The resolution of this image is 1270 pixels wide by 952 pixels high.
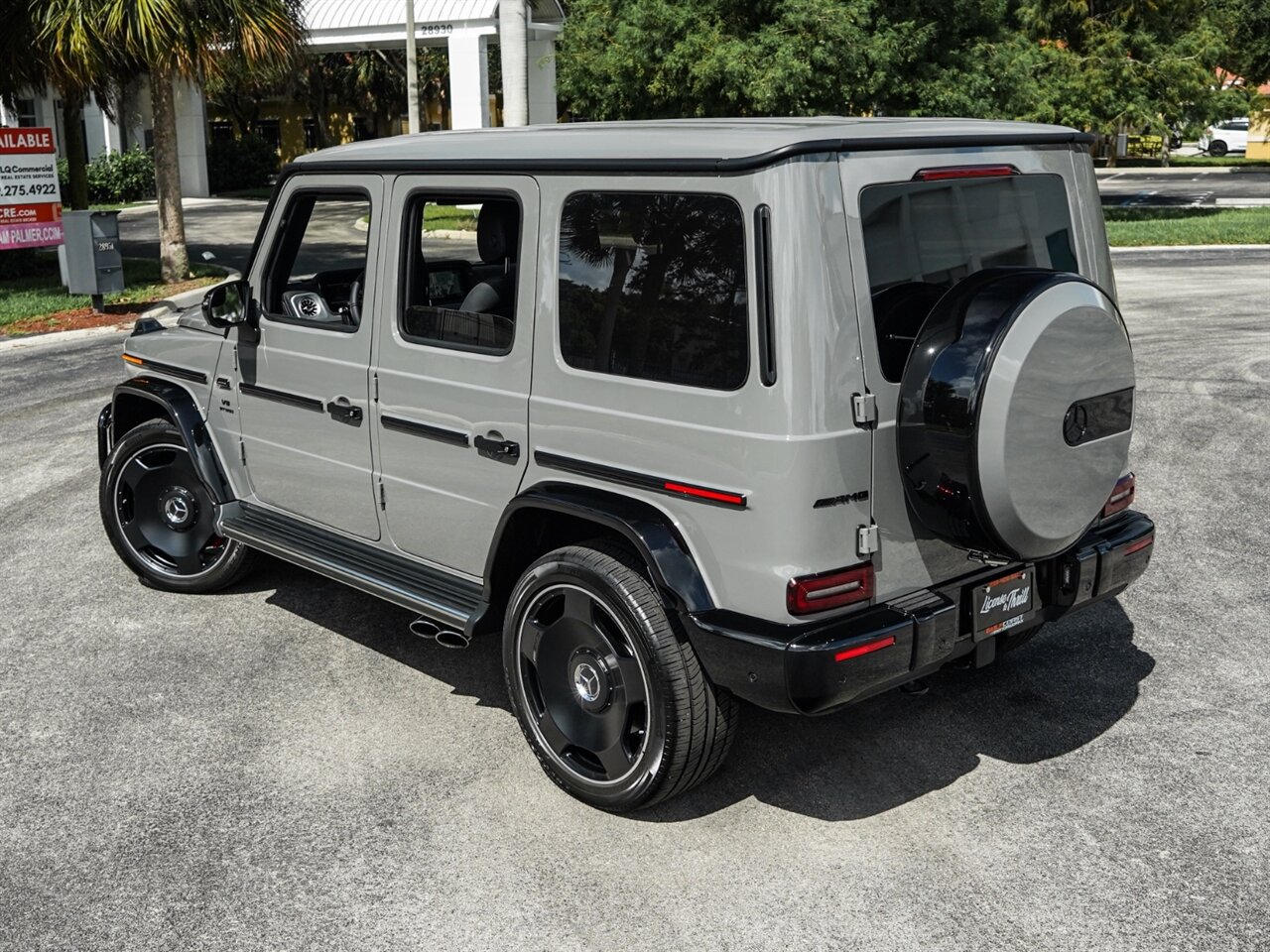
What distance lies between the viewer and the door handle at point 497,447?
4586 millimetres

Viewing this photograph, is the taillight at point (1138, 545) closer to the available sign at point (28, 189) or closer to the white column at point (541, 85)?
the available sign at point (28, 189)

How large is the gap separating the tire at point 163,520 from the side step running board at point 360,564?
0.48 metres

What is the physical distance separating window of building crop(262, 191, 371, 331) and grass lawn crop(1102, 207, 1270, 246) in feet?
51.5

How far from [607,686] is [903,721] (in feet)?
4.41

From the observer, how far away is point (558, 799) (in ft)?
14.8

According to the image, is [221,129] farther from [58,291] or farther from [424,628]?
[424,628]

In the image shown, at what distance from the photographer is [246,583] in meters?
6.63

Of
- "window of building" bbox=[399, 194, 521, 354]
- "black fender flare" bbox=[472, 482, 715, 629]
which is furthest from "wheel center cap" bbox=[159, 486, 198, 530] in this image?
"black fender flare" bbox=[472, 482, 715, 629]

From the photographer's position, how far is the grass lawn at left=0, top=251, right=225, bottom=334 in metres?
16.2

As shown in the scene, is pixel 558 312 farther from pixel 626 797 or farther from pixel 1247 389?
pixel 1247 389

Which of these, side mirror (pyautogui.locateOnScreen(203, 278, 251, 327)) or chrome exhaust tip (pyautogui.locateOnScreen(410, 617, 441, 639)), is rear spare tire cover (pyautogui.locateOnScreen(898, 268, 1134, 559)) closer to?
chrome exhaust tip (pyautogui.locateOnScreen(410, 617, 441, 639))

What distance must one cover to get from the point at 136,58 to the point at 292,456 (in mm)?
14045

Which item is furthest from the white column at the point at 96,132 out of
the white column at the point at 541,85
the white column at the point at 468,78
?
the white column at the point at 541,85

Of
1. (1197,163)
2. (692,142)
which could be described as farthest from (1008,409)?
(1197,163)
